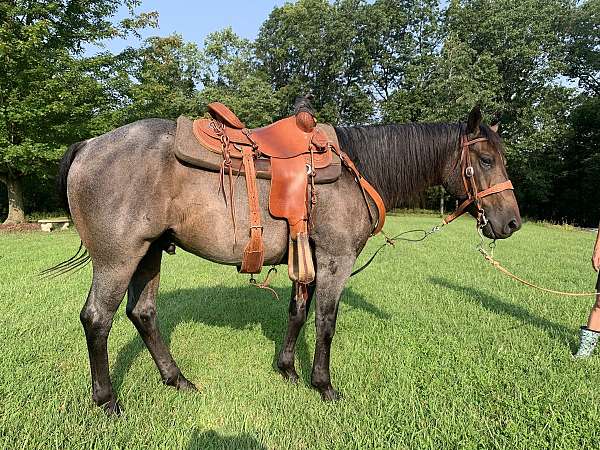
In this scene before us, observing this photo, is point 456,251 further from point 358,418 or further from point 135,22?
point 135,22

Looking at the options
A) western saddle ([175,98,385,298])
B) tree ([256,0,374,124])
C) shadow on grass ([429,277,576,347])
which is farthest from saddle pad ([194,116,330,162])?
tree ([256,0,374,124])

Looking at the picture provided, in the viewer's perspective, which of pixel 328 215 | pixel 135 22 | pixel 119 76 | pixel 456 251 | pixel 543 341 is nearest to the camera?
pixel 328 215

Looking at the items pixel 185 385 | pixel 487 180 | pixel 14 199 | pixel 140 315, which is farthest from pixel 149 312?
pixel 14 199

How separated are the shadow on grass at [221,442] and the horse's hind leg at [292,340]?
0.90 m

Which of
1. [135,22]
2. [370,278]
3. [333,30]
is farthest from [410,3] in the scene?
[370,278]

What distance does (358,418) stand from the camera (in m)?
2.61

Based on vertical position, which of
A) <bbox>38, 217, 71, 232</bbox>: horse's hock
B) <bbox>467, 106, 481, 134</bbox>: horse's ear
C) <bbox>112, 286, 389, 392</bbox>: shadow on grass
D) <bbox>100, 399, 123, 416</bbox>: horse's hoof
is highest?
<bbox>467, 106, 481, 134</bbox>: horse's ear

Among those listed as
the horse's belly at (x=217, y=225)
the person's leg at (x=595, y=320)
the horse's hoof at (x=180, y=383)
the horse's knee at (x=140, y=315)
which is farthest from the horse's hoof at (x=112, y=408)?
the person's leg at (x=595, y=320)

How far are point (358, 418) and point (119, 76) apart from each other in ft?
62.0

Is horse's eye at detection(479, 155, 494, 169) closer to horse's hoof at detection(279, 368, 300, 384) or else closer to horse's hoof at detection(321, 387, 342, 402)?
horse's hoof at detection(321, 387, 342, 402)

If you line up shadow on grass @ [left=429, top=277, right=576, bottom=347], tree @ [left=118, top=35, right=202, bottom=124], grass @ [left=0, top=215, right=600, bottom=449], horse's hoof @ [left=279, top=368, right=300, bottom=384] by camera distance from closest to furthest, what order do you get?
grass @ [left=0, top=215, right=600, bottom=449] → horse's hoof @ [left=279, top=368, right=300, bottom=384] → shadow on grass @ [left=429, top=277, right=576, bottom=347] → tree @ [left=118, top=35, right=202, bottom=124]

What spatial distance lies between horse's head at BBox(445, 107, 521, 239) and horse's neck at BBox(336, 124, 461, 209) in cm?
13

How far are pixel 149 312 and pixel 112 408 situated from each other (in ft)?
2.47

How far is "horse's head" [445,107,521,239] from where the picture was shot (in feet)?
10.1
